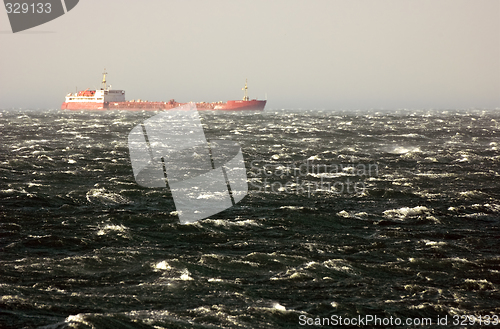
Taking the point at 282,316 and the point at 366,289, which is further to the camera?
the point at 366,289

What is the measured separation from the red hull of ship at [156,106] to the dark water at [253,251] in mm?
148004

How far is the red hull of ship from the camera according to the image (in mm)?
183375

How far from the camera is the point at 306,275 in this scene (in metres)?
17.2

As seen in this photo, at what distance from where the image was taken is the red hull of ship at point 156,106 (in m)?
183

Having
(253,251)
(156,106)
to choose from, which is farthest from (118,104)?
(253,251)

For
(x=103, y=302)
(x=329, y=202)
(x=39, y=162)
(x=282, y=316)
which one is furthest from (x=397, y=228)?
(x=39, y=162)

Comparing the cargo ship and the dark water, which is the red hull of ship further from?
the dark water

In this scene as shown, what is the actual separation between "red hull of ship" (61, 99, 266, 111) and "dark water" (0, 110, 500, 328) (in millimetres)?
148004

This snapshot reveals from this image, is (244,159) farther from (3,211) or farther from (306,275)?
(306,275)

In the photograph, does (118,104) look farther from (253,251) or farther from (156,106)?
(253,251)

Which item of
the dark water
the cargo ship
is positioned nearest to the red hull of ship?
the cargo ship

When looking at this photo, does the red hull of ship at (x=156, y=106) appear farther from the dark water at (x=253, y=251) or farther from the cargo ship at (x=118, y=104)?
the dark water at (x=253, y=251)

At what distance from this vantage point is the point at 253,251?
19719 mm

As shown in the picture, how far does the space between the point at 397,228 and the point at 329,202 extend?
581 centimetres
